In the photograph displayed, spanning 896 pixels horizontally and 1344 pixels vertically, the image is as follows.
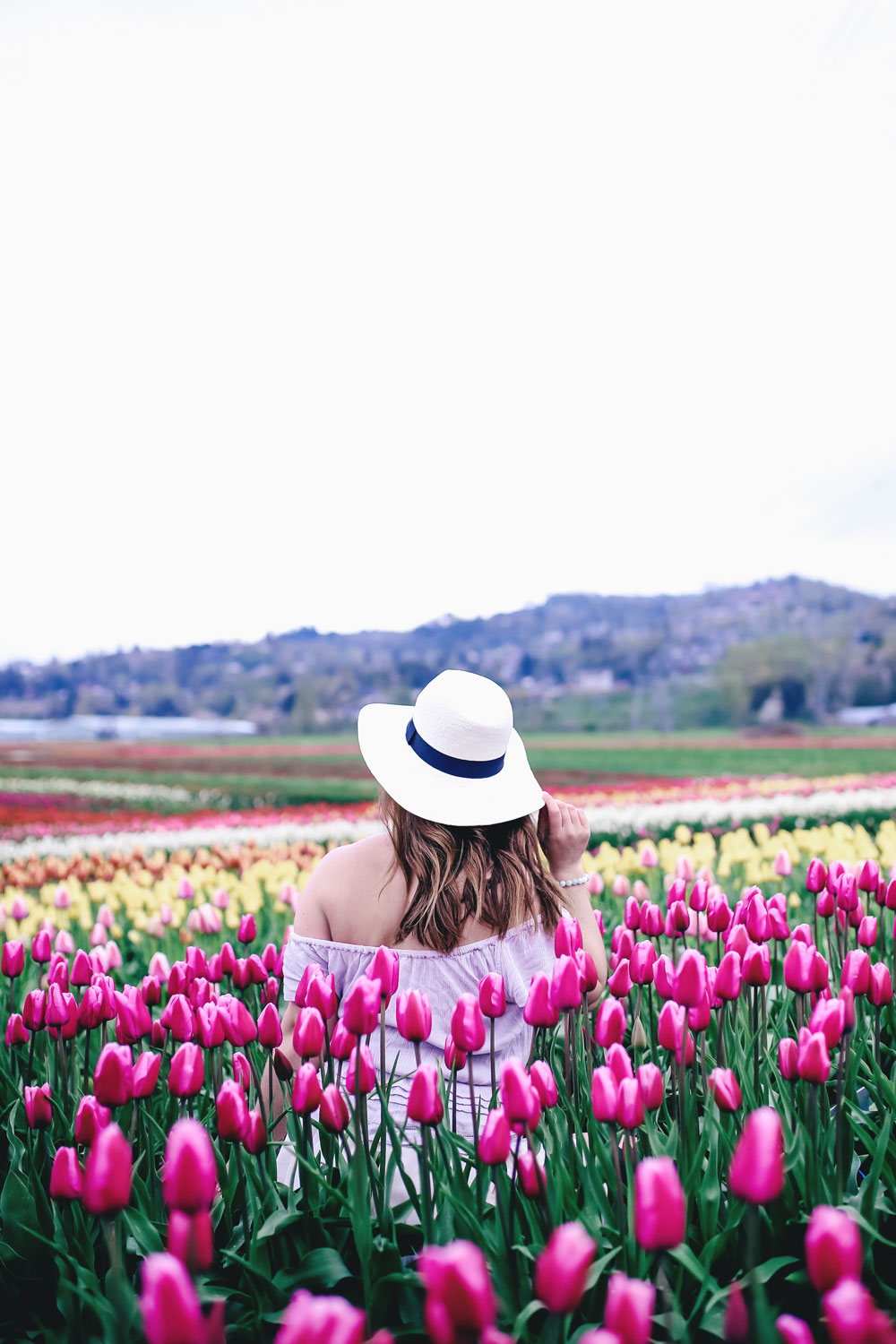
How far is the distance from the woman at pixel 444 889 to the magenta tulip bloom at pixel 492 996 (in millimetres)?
301

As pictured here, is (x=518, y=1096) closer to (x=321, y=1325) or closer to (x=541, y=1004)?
(x=541, y=1004)

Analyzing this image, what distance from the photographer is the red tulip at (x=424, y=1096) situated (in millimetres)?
1318

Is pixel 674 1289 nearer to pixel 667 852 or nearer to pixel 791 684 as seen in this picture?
pixel 667 852

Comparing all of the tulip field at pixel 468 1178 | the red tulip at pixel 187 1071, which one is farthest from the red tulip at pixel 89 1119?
the red tulip at pixel 187 1071

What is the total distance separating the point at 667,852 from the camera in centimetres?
475

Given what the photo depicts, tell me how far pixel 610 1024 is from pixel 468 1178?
1.29ft

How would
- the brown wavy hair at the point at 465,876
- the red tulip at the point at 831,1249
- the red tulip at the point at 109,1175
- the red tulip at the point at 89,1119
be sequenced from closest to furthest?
the red tulip at the point at 831,1249, the red tulip at the point at 109,1175, the red tulip at the point at 89,1119, the brown wavy hair at the point at 465,876

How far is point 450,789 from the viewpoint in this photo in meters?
1.99

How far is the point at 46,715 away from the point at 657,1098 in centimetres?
2168

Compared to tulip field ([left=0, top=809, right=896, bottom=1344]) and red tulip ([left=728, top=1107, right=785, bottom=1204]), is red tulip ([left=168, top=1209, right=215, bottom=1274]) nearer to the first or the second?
tulip field ([left=0, top=809, right=896, bottom=1344])

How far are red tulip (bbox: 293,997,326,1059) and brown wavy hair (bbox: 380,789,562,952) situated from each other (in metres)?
0.49

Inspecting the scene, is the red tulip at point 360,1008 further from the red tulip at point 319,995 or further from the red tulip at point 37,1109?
the red tulip at point 37,1109

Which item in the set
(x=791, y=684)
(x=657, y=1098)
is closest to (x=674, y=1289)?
(x=657, y=1098)

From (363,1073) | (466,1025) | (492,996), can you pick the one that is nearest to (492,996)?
(492,996)
